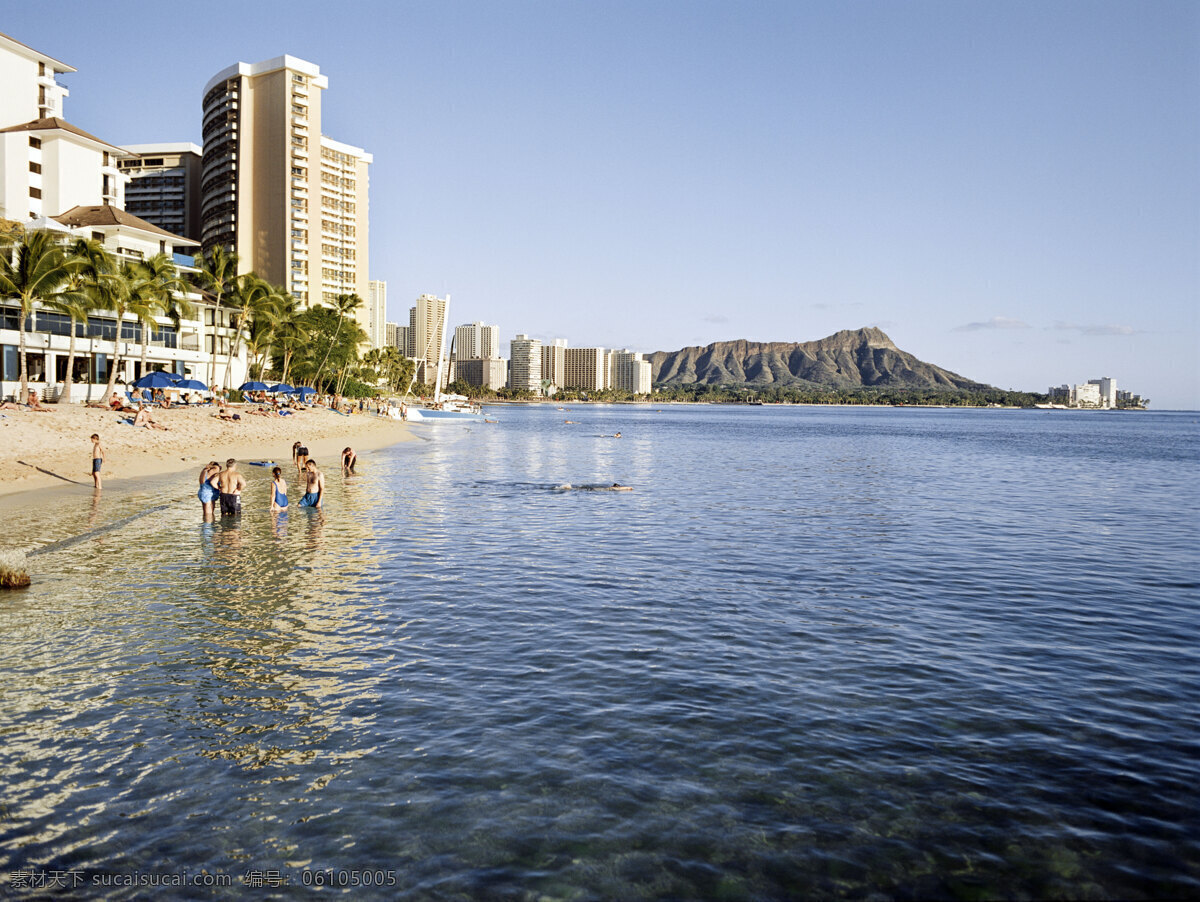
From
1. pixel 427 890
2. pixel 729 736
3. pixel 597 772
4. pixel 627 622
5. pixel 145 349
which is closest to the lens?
pixel 427 890

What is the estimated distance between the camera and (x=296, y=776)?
880 centimetres

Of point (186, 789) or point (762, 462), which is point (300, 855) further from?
point (762, 462)

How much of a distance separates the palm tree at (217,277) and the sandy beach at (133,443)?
15875 millimetres

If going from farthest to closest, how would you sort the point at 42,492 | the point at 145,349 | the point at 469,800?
the point at 145,349
the point at 42,492
the point at 469,800

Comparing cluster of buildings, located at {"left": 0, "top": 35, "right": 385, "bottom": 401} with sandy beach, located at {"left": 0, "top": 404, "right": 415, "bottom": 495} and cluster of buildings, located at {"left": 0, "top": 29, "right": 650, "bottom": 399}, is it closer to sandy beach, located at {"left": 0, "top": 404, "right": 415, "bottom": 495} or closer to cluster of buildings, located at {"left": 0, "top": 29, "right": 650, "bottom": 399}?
cluster of buildings, located at {"left": 0, "top": 29, "right": 650, "bottom": 399}

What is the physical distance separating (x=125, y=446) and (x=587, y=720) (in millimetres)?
42473

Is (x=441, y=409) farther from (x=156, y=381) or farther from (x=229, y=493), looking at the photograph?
(x=229, y=493)

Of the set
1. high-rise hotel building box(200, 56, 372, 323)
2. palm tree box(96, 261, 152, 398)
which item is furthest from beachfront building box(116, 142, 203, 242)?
palm tree box(96, 261, 152, 398)

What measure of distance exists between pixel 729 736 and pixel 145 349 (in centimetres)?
7171

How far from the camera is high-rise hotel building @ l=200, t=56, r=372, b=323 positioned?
488ft

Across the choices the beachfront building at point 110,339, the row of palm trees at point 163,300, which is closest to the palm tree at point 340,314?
the row of palm trees at point 163,300

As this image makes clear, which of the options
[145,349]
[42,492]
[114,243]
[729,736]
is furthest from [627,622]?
[114,243]

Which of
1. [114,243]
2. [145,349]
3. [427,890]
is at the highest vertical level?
[114,243]

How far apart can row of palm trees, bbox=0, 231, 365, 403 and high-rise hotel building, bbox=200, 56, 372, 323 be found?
1382 inches
